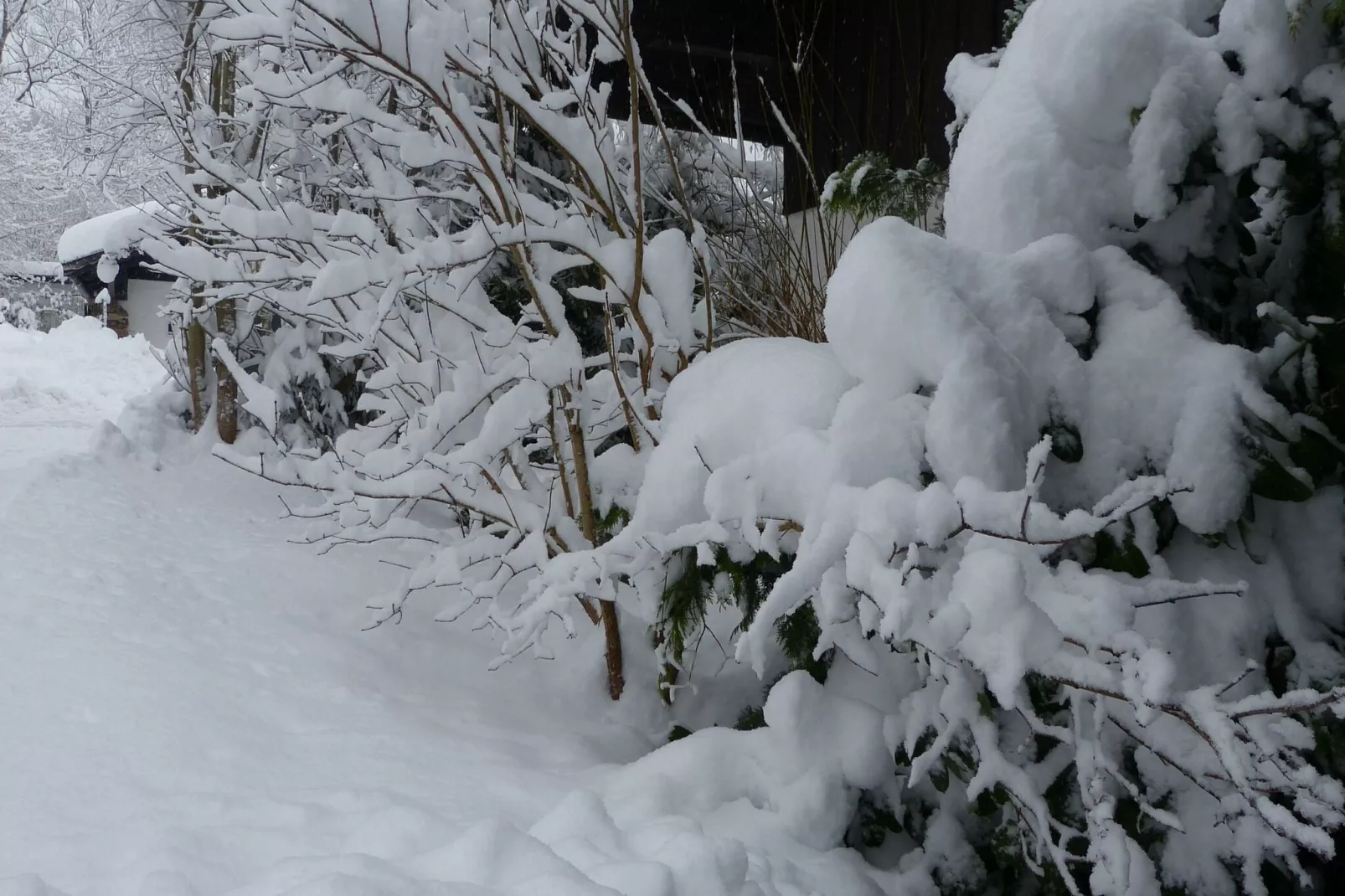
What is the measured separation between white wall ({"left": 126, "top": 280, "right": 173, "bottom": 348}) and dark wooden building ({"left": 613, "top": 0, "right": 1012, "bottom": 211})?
667 inches

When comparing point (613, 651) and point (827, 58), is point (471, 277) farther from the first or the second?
point (827, 58)

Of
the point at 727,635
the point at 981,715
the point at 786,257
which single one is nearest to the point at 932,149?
the point at 786,257

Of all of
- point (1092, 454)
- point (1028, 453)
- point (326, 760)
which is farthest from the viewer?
point (326, 760)

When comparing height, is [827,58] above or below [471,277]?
above

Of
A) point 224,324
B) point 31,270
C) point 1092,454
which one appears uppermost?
point 1092,454

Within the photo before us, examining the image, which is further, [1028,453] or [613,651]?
[613,651]

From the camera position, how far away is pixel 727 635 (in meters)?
2.48

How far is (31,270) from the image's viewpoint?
1839cm

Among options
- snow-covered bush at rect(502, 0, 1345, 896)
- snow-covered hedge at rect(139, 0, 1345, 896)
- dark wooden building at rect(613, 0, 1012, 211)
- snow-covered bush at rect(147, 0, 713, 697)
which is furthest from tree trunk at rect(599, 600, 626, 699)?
dark wooden building at rect(613, 0, 1012, 211)

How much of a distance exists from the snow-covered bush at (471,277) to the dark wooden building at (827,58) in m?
2.20

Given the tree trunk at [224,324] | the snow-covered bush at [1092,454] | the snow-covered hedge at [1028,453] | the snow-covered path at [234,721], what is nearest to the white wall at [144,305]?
the tree trunk at [224,324]

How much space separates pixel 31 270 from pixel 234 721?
20.7m

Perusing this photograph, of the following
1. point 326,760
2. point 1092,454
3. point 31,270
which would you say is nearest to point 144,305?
point 31,270

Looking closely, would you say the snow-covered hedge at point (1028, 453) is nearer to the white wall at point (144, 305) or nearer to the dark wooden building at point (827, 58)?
the dark wooden building at point (827, 58)
